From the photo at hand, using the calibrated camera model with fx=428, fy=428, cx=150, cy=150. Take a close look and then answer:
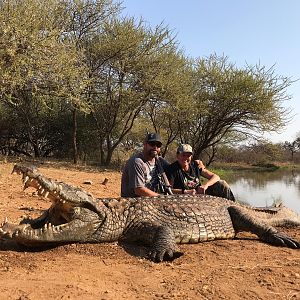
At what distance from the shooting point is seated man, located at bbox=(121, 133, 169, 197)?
20.9 feet

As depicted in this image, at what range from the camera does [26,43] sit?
14.1 metres

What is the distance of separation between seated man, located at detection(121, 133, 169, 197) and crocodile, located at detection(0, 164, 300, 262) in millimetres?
407

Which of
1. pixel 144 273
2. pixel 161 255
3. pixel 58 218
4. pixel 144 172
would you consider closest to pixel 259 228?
pixel 144 172

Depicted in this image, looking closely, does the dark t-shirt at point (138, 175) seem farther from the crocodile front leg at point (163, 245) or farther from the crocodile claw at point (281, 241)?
the crocodile claw at point (281, 241)

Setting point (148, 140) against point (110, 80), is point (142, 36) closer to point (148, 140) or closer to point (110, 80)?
point (110, 80)

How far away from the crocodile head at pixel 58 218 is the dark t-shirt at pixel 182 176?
1.98 meters

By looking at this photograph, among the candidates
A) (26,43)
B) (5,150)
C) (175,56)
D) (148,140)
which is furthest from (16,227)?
(5,150)

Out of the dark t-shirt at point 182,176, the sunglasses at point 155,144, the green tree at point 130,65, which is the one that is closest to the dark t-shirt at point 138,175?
the sunglasses at point 155,144

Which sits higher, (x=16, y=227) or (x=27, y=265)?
(x=16, y=227)

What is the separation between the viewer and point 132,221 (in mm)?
5641

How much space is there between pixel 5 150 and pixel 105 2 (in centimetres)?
1229

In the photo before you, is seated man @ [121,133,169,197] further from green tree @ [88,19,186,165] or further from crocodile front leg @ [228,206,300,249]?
green tree @ [88,19,186,165]

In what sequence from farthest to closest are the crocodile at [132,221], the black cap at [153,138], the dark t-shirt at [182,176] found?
the dark t-shirt at [182,176]
the black cap at [153,138]
the crocodile at [132,221]

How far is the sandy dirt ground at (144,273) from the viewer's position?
3.82 metres
